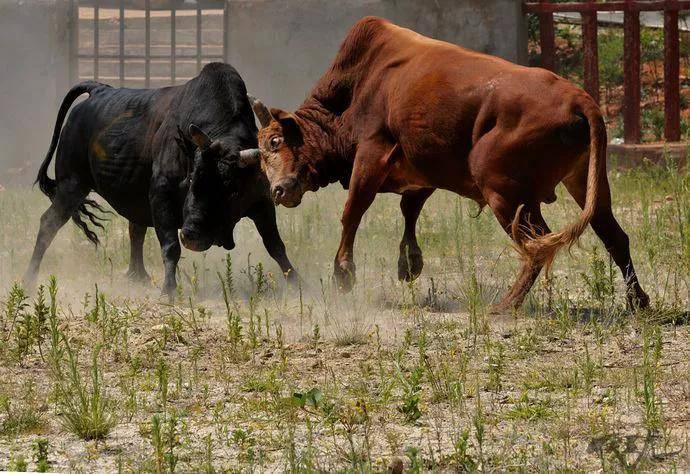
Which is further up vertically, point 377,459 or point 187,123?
point 187,123

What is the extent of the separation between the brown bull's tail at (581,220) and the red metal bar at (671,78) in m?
7.29

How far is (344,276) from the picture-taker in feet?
26.1

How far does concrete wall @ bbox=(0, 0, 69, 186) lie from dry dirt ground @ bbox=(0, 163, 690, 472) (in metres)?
6.74

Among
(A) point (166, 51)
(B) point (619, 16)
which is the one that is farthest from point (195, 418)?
(B) point (619, 16)

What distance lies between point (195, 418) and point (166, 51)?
1408 cm

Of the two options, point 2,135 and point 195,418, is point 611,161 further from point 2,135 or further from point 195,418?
point 195,418

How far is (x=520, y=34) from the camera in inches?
580

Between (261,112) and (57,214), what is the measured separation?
6.68 feet

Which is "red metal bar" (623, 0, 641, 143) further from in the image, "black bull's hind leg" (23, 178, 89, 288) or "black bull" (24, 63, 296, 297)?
"black bull's hind leg" (23, 178, 89, 288)

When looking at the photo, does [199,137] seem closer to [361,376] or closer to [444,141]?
[444,141]

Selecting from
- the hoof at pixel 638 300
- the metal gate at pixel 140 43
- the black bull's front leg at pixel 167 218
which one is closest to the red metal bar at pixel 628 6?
the metal gate at pixel 140 43

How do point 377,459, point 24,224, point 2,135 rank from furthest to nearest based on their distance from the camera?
point 2,135 → point 24,224 → point 377,459

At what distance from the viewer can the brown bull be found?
688 cm

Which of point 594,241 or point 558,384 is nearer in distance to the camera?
point 558,384
